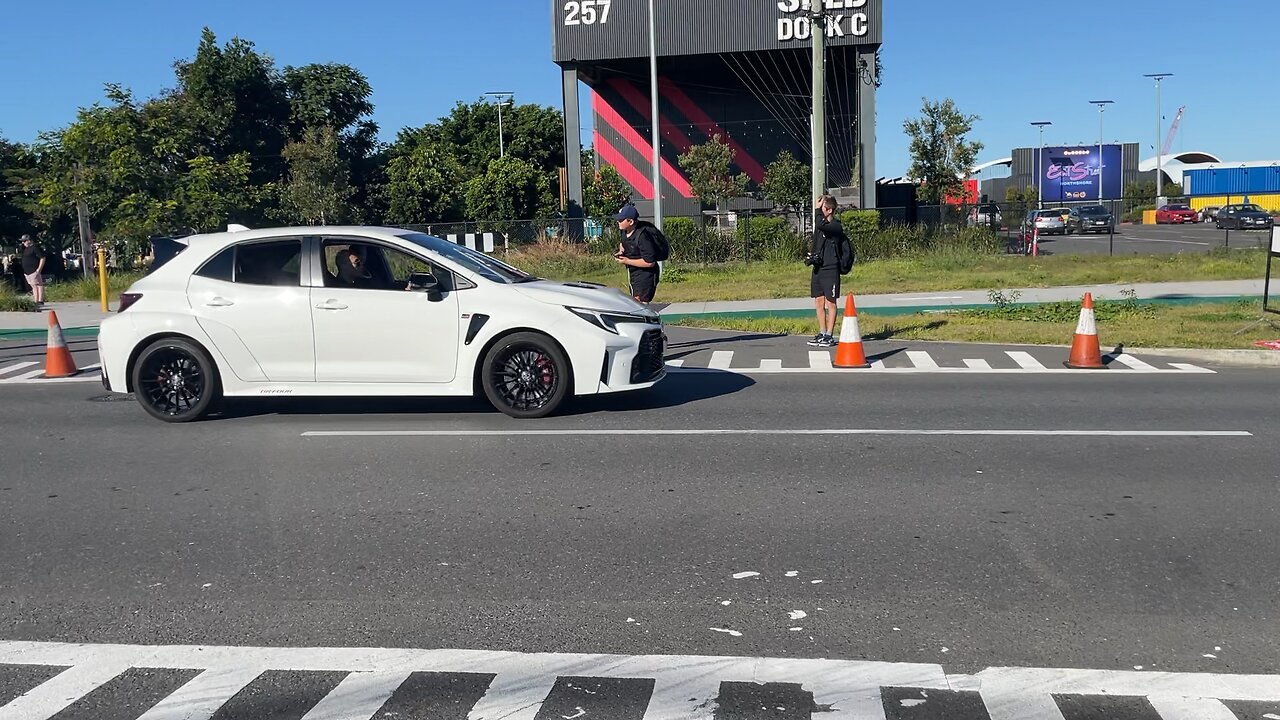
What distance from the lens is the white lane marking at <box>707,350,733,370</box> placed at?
1278 cm

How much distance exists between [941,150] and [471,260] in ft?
102

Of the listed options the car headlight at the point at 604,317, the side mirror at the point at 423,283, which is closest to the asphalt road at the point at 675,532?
the car headlight at the point at 604,317

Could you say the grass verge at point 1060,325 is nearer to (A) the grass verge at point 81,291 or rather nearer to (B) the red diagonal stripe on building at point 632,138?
(A) the grass verge at point 81,291

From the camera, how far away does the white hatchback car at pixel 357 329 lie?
9.30 m

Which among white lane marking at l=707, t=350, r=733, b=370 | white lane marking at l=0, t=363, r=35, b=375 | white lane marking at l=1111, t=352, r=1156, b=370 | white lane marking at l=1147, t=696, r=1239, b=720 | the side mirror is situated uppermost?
the side mirror

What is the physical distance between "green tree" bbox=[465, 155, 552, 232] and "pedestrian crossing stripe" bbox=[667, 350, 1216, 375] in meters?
32.5

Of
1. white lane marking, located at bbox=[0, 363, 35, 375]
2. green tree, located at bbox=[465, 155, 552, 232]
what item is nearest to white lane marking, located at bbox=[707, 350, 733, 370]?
white lane marking, located at bbox=[0, 363, 35, 375]

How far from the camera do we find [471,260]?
991 cm

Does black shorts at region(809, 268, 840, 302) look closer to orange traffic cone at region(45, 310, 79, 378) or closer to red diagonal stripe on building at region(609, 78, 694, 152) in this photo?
orange traffic cone at region(45, 310, 79, 378)

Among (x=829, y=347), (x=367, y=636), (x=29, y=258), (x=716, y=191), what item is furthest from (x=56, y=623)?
(x=716, y=191)

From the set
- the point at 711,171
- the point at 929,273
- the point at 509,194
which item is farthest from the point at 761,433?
the point at 509,194

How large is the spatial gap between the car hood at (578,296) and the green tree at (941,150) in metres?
30.6

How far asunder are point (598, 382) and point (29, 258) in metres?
20.3

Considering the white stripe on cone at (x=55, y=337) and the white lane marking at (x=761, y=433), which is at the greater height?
the white stripe on cone at (x=55, y=337)
